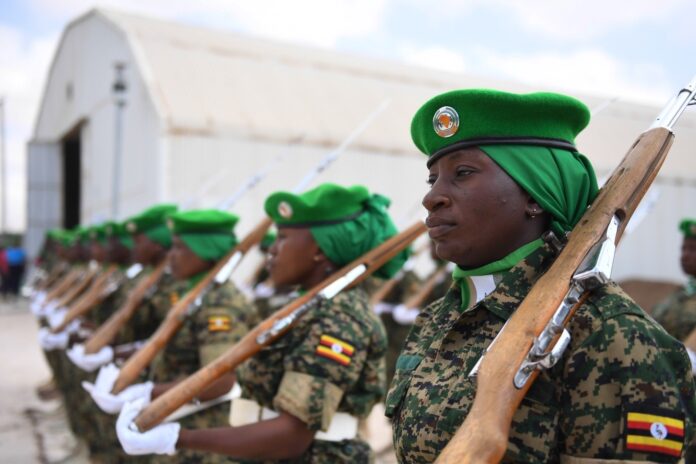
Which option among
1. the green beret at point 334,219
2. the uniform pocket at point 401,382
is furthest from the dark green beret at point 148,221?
the uniform pocket at point 401,382

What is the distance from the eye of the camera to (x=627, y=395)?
131 cm

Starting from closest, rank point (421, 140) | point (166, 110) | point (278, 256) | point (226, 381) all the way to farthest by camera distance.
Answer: point (421, 140)
point (278, 256)
point (226, 381)
point (166, 110)

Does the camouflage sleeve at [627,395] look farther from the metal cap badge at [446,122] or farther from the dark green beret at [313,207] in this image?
the dark green beret at [313,207]

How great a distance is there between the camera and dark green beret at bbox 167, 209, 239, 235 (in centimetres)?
425

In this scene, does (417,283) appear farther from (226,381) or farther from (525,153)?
(525,153)

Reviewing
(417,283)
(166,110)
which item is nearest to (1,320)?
(166,110)

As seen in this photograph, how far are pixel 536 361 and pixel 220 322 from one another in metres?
2.50

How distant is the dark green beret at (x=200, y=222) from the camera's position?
4250 mm

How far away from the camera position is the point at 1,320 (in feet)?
61.2

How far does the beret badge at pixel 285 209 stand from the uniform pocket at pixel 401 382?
1.35 meters

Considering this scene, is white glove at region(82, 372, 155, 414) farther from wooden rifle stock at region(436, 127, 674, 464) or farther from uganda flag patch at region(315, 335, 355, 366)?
wooden rifle stock at region(436, 127, 674, 464)

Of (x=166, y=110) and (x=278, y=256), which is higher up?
(x=278, y=256)

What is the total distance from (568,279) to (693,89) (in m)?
0.52

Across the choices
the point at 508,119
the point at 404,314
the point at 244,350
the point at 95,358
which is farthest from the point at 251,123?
the point at 508,119
